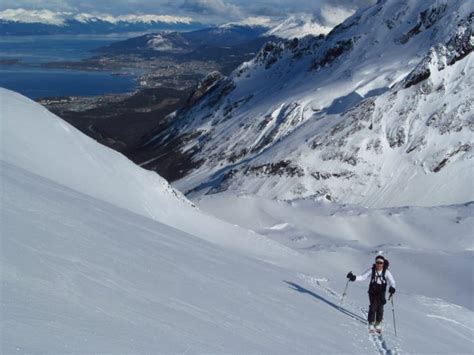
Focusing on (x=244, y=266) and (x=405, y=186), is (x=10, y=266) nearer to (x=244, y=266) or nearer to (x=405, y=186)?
(x=244, y=266)

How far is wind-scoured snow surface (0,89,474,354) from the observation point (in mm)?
9367

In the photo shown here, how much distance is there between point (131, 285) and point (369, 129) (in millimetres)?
106670

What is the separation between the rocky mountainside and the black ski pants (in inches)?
2202

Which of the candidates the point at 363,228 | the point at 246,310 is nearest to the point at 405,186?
the point at 363,228

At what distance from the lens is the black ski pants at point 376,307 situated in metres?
16.7

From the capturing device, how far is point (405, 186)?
103062 mm

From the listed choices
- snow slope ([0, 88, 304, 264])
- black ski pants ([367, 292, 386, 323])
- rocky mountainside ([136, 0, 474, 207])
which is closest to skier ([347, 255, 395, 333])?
black ski pants ([367, 292, 386, 323])

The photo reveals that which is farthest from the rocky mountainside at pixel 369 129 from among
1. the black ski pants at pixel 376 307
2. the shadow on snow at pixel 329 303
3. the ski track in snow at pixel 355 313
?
the black ski pants at pixel 376 307

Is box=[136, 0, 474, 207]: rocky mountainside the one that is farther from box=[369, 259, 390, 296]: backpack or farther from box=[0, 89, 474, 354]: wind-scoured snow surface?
box=[369, 259, 390, 296]: backpack

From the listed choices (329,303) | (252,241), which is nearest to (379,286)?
(329,303)

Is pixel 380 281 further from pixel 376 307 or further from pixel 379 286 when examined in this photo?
pixel 376 307

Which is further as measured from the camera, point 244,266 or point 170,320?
point 244,266

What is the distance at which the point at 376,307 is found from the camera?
16703 mm

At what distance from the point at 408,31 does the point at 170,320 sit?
164 m
